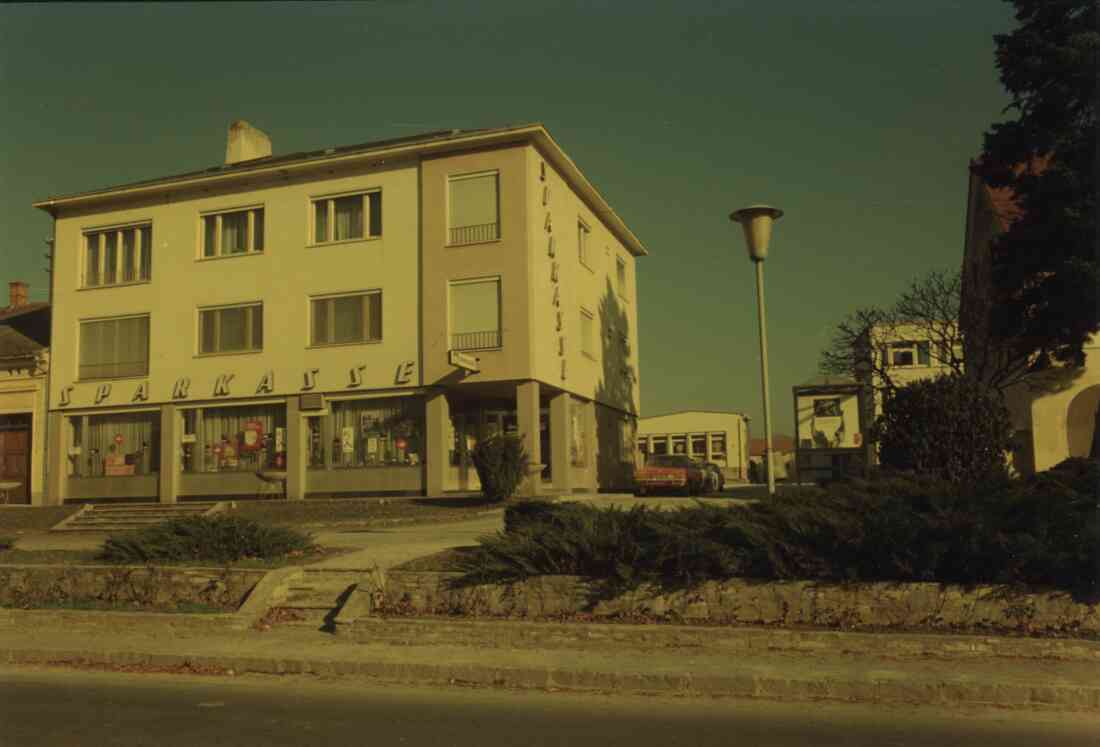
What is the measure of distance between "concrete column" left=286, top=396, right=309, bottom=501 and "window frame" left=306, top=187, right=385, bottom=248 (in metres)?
4.94

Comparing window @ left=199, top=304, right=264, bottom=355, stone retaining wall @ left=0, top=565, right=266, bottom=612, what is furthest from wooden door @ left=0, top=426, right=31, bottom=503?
stone retaining wall @ left=0, top=565, right=266, bottom=612

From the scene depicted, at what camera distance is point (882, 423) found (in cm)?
1393

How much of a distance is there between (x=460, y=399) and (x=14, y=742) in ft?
78.8

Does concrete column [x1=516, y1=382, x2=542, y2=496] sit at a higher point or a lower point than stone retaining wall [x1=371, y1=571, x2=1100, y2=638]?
higher

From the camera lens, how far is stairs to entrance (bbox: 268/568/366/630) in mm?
11758

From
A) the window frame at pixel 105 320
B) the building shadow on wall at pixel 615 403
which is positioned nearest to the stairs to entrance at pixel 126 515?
the window frame at pixel 105 320

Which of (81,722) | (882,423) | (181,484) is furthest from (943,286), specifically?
(81,722)

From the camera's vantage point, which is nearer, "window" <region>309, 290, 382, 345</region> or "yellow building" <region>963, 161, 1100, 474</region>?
"yellow building" <region>963, 161, 1100, 474</region>

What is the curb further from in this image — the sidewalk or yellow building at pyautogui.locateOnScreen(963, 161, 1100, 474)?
yellow building at pyautogui.locateOnScreen(963, 161, 1100, 474)

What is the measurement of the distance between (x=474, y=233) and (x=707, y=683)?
71.9 feet

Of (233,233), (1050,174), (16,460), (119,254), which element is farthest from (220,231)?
(1050,174)

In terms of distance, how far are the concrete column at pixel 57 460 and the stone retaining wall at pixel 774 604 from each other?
A: 2528 cm

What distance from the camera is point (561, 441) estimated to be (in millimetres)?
29984

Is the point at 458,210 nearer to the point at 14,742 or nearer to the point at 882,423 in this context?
the point at 882,423
